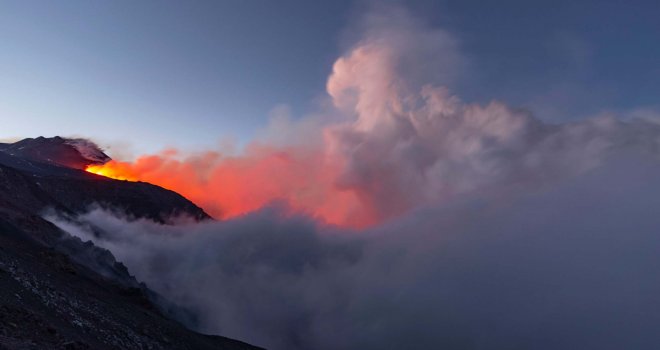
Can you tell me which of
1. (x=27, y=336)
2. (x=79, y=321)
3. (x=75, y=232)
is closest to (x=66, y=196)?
(x=75, y=232)

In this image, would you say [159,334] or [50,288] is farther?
[159,334]

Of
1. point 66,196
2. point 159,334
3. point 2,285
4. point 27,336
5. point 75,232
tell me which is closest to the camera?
point 27,336

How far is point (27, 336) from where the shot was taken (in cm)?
3225

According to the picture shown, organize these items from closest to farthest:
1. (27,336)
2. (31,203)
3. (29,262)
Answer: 1. (27,336)
2. (29,262)
3. (31,203)

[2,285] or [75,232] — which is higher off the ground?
[75,232]

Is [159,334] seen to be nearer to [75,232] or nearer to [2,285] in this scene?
[2,285]

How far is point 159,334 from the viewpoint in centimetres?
6097

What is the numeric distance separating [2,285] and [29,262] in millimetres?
17998

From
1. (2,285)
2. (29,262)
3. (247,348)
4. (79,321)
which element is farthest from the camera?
(247,348)

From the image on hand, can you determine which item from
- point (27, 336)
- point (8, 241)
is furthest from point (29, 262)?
point (27, 336)

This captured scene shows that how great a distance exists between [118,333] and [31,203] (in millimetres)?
100098

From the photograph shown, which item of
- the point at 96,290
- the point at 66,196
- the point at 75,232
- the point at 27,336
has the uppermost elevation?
the point at 66,196

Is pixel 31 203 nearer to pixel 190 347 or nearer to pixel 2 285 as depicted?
pixel 190 347

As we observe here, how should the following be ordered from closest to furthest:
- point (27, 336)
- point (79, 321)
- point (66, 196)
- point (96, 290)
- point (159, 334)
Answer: point (27, 336) → point (79, 321) → point (159, 334) → point (96, 290) → point (66, 196)
